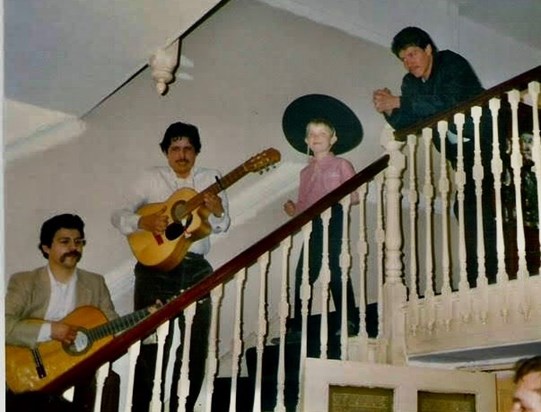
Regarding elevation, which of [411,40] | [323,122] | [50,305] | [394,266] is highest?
[411,40]

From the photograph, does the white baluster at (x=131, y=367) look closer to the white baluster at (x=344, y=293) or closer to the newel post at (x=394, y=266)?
the white baluster at (x=344, y=293)

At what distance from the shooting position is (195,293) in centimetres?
284

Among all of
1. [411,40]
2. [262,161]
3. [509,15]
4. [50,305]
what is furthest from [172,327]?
[509,15]

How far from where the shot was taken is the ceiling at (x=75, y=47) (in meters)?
3.08

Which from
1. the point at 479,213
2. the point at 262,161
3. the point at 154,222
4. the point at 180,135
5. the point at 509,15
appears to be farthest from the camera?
the point at 509,15

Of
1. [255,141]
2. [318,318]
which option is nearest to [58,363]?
[318,318]

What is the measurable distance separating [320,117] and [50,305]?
1.98 metres

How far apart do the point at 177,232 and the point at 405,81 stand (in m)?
1.51

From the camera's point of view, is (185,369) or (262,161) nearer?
(185,369)

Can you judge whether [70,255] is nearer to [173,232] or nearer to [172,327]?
[173,232]

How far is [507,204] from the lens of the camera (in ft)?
10.2

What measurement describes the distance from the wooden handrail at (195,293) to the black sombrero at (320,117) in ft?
4.11

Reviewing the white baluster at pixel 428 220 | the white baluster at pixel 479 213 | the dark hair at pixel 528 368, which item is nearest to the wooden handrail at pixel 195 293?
the white baluster at pixel 428 220

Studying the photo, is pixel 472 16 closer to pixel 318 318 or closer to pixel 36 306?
pixel 318 318
